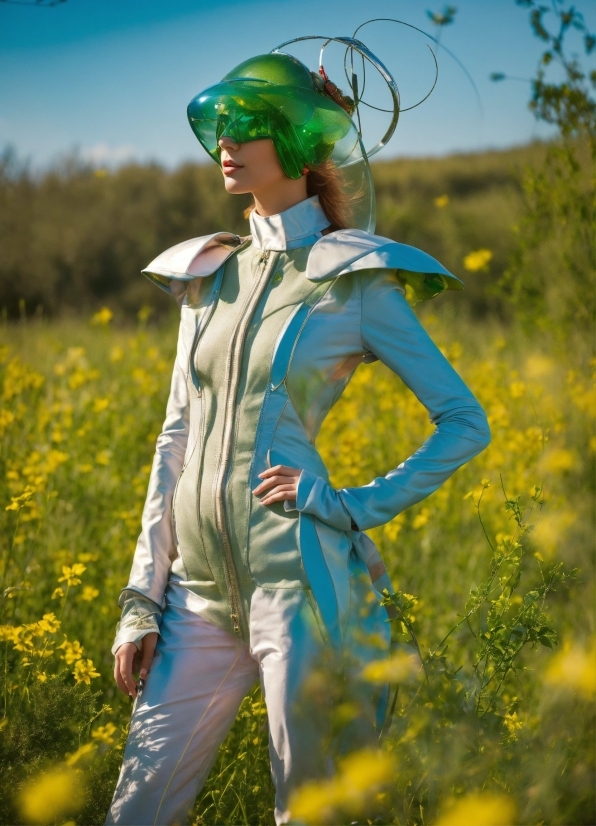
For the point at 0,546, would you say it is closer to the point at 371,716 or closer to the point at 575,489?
the point at 371,716

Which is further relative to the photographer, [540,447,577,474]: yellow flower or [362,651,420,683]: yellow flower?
[540,447,577,474]: yellow flower

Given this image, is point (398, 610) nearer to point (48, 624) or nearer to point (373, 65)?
point (48, 624)

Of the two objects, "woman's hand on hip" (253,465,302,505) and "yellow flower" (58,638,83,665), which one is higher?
"woman's hand on hip" (253,465,302,505)

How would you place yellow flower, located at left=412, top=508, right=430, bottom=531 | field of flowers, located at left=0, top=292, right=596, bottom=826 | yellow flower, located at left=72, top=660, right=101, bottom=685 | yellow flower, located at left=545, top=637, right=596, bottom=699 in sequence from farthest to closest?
yellow flower, located at left=412, top=508, right=430, bottom=531 → yellow flower, located at left=72, top=660, right=101, bottom=685 → field of flowers, located at left=0, top=292, right=596, bottom=826 → yellow flower, located at left=545, top=637, right=596, bottom=699

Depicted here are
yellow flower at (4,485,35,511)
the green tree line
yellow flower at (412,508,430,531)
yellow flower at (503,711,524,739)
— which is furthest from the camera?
the green tree line

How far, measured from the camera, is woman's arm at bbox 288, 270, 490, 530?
1.56m

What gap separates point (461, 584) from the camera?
3.40m

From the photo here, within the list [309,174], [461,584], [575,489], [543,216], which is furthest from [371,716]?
[543,216]

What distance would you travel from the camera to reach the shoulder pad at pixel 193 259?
1.74m

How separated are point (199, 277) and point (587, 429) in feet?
8.33

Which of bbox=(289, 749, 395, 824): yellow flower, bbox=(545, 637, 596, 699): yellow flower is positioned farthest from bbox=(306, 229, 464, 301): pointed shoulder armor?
bbox=(289, 749, 395, 824): yellow flower

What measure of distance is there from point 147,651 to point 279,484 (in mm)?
404

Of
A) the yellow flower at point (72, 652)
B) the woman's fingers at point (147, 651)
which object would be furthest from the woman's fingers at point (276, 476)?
the yellow flower at point (72, 652)

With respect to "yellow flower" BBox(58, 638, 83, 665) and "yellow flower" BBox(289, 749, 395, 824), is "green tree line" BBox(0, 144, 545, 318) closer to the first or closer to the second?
"yellow flower" BBox(58, 638, 83, 665)
